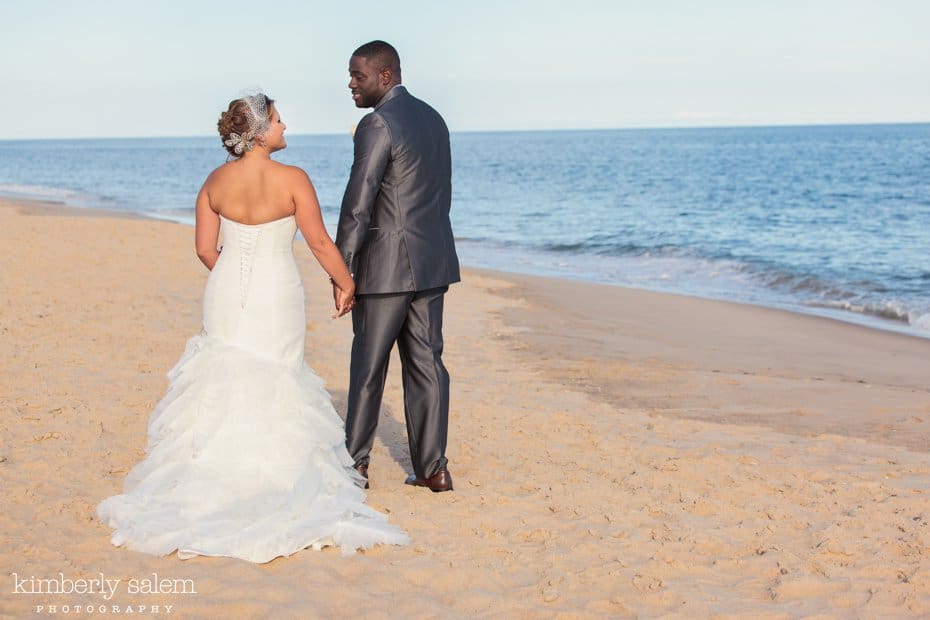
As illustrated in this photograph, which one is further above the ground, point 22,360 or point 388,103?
point 388,103

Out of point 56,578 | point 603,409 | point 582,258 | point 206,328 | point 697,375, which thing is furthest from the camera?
point 582,258

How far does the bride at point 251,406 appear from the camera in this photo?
424cm

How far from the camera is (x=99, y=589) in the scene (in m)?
3.77

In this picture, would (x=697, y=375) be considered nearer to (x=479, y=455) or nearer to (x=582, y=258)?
(x=479, y=455)

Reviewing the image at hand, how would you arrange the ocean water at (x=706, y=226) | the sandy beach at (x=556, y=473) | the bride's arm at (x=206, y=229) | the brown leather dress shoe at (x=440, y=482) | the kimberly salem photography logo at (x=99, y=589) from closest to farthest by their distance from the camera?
the kimberly salem photography logo at (x=99, y=589) → the sandy beach at (x=556, y=473) → the bride's arm at (x=206, y=229) → the brown leather dress shoe at (x=440, y=482) → the ocean water at (x=706, y=226)

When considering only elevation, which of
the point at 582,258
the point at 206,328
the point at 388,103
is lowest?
the point at 582,258

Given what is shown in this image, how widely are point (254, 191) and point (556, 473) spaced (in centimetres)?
247

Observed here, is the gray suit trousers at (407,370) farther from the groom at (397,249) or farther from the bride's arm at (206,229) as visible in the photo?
the bride's arm at (206,229)

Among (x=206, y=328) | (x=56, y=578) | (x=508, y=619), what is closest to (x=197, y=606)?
(x=56, y=578)

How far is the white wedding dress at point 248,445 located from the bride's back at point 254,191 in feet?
0.18

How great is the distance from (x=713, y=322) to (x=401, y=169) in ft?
27.4

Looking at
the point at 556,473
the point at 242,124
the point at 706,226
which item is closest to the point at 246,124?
the point at 242,124

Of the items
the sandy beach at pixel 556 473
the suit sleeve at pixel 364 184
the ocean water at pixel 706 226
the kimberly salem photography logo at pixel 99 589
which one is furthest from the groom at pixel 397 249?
the ocean water at pixel 706 226

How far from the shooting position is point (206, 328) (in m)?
4.62
